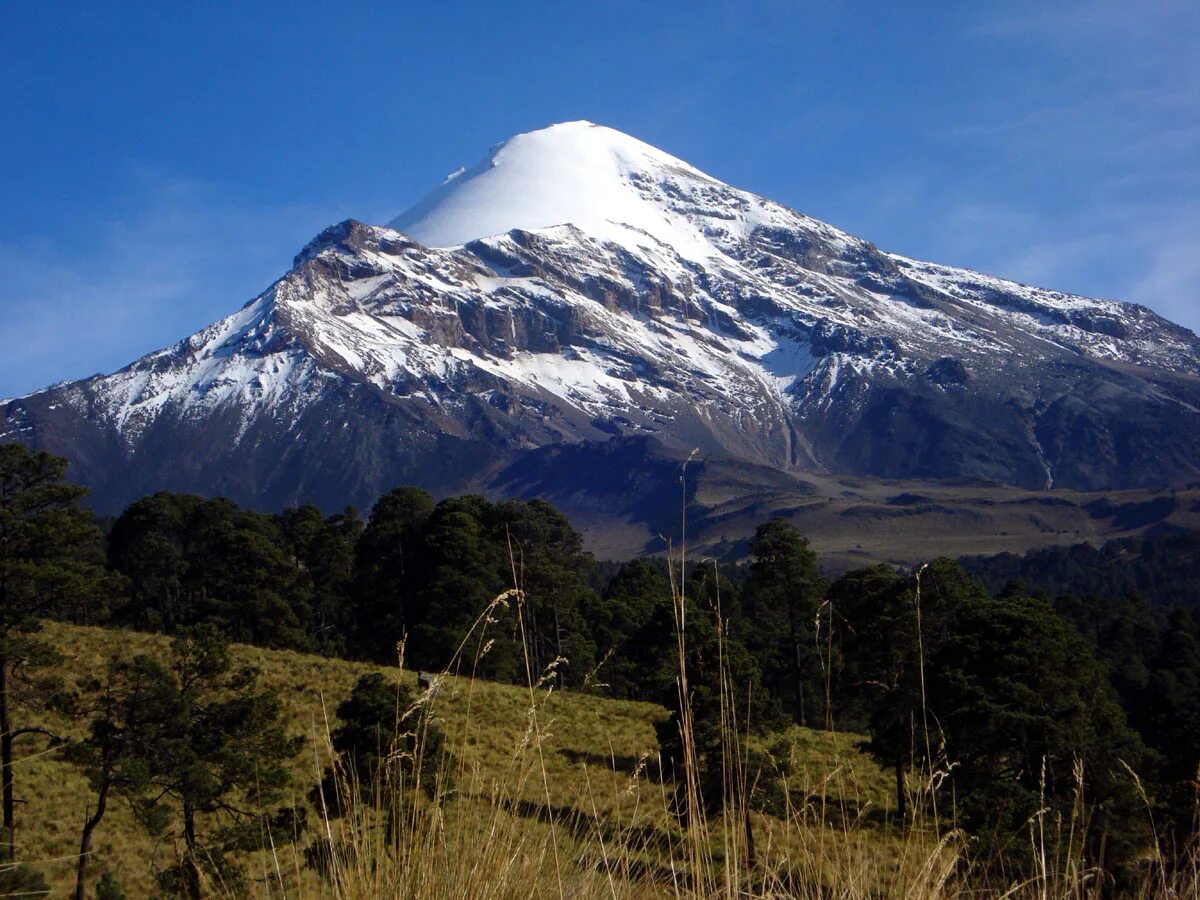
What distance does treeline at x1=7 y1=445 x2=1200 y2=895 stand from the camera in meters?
14.6

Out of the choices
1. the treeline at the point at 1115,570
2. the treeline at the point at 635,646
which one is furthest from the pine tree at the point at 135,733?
the treeline at the point at 1115,570

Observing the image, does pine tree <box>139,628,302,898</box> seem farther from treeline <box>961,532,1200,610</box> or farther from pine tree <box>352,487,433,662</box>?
treeline <box>961,532,1200,610</box>

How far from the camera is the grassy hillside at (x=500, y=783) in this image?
15.5 feet

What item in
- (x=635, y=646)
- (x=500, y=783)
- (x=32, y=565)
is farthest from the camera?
(x=635, y=646)

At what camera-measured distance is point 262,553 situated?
4203 cm

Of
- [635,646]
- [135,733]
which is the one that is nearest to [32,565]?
[135,733]

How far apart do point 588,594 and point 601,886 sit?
161ft

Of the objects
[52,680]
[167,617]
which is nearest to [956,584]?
[52,680]

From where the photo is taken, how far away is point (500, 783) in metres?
3.94

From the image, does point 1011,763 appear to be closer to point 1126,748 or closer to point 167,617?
point 1126,748

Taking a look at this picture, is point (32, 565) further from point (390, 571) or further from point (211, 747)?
point (390, 571)

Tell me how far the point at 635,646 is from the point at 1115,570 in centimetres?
11409

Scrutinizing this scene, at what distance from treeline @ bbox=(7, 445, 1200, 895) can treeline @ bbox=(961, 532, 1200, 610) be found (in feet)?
197

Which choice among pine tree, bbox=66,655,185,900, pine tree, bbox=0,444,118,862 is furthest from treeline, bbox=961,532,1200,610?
pine tree, bbox=66,655,185,900
